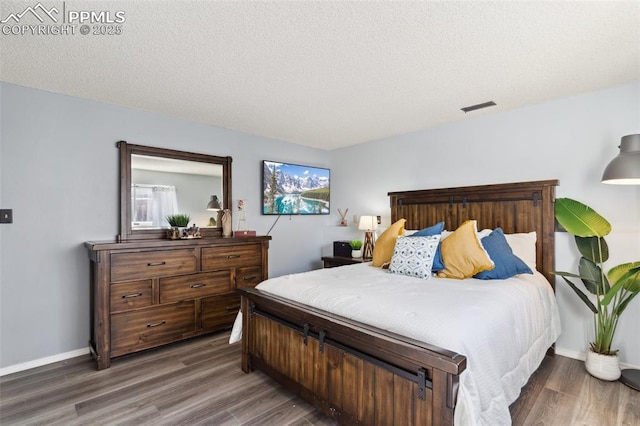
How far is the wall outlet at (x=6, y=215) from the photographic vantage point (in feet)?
8.25

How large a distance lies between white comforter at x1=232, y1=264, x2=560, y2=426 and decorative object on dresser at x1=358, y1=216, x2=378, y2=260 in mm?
1420

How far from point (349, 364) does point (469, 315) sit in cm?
71

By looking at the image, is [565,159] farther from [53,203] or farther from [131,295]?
[53,203]

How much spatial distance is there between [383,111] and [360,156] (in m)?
1.43

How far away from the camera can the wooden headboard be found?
114 inches

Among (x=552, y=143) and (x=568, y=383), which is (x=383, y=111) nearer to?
(x=552, y=143)

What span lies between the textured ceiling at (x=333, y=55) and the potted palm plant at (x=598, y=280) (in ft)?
3.64

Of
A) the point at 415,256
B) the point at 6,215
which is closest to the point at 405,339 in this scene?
the point at 415,256

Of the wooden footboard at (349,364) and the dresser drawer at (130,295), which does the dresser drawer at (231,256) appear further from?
the wooden footboard at (349,364)

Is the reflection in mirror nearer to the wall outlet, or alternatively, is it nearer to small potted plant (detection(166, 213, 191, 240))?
small potted plant (detection(166, 213, 191, 240))

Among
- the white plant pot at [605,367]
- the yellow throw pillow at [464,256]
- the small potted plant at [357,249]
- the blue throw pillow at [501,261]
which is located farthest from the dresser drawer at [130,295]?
the white plant pot at [605,367]

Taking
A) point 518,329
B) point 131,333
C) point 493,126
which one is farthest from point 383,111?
point 131,333

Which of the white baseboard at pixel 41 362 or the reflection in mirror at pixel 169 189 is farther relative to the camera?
the reflection in mirror at pixel 169 189

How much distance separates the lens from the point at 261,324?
2410mm
